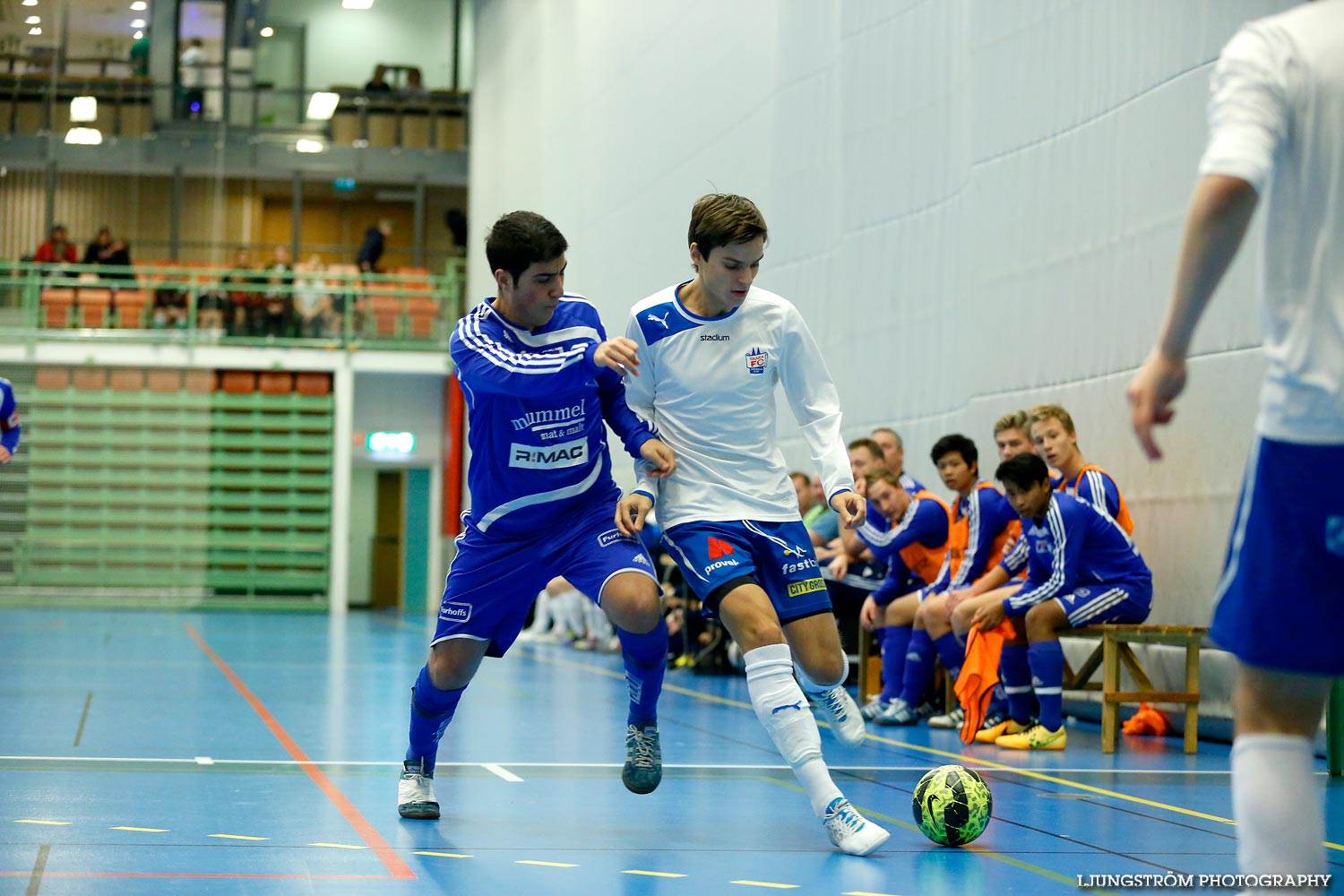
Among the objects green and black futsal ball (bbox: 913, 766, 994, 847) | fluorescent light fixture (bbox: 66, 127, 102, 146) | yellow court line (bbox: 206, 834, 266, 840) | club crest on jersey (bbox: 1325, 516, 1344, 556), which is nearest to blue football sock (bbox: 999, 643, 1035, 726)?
green and black futsal ball (bbox: 913, 766, 994, 847)

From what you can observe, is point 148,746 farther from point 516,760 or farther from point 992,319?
point 992,319

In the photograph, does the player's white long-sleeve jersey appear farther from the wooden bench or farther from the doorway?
the doorway

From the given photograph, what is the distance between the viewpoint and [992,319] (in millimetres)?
10297

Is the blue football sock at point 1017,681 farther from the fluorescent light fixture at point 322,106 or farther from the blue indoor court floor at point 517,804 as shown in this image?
the fluorescent light fixture at point 322,106

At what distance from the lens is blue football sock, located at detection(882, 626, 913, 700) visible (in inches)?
339

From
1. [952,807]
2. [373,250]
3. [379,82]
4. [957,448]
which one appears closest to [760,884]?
[952,807]

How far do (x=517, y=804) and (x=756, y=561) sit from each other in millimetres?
1309

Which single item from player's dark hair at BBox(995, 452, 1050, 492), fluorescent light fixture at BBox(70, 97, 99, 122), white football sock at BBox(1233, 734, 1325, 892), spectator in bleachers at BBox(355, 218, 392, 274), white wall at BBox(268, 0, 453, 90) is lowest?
white football sock at BBox(1233, 734, 1325, 892)

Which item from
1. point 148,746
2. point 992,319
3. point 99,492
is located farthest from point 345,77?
point 148,746

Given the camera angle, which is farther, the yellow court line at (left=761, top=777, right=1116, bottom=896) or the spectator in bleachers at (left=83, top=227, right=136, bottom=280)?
the spectator in bleachers at (left=83, top=227, right=136, bottom=280)

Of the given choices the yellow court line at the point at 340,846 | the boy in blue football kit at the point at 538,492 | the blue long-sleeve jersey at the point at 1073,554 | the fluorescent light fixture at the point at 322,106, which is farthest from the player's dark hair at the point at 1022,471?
the fluorescent light fixture at the point at 322,106

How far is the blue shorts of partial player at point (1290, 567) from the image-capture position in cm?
218

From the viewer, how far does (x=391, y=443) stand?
27.0m

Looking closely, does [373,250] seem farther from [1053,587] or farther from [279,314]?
[1053,587]
